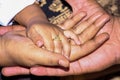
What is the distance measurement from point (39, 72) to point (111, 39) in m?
0.23

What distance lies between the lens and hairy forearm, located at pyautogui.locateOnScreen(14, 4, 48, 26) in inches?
31.9

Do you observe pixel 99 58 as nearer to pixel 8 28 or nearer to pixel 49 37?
pixel 49 37

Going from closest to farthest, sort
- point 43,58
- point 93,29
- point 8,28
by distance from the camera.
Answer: point 43,58
point 93,29
point 8,28

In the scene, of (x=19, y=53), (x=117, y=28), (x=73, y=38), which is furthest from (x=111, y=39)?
(x=19, y=53)

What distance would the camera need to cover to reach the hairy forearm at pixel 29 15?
81 centimetres

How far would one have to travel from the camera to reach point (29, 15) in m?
0.83

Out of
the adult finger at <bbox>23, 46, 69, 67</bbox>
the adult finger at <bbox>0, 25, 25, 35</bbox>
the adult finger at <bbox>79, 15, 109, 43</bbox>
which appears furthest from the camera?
the adult finger at <bbox>0, 25, 25, 35</bbox>

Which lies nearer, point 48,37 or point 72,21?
point 48,37

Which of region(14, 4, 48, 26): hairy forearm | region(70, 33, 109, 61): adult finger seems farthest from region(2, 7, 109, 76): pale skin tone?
region(14, 4, 48, 26): hairy forearm

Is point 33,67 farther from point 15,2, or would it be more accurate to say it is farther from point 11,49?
point 15,2

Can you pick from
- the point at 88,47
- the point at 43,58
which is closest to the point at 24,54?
the point at 43,58

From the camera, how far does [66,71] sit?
742 mm

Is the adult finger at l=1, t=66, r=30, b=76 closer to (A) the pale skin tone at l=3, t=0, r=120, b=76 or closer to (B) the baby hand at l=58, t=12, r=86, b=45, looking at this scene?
(A) the pale skin tone at l=3, t=0, r=120, b=76

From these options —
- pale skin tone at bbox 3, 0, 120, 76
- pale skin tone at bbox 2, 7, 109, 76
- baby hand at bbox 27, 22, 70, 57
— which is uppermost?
baby hand at bbox 27, 22, 70, 57
